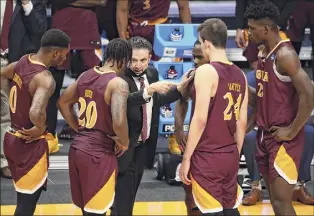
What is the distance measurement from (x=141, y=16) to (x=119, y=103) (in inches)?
135

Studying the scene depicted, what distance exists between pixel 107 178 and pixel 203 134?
30.8 inches

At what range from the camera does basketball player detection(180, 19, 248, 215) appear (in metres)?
6.41

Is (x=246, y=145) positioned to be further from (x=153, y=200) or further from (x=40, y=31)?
(x=40, y=31)

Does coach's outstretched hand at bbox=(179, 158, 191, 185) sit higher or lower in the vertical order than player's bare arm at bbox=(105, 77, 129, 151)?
lower

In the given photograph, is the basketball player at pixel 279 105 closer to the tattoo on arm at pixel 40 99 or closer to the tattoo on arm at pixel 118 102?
the tattoo on arm at pixel 118 102

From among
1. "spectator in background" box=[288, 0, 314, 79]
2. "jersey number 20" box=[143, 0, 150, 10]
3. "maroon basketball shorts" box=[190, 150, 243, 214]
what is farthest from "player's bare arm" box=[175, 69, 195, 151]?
→ "spectator in background" box=[288, 0, 314, 79]

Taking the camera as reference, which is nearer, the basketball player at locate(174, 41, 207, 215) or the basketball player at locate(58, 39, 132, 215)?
the basketball player at locate(58, 39, 132, 215)

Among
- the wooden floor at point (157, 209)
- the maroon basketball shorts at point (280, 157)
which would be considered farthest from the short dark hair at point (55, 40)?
the wooden floor at point (157, 209)

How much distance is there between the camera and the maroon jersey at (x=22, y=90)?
709cm

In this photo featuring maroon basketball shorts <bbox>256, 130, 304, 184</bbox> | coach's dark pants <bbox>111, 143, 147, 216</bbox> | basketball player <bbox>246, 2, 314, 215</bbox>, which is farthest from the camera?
coach's dark pants <bbox>111, 143, 147, 216</bbox>

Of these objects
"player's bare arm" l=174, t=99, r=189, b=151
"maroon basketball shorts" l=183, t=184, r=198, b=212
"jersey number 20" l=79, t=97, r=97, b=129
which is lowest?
"maroon basketball shorts" l=183, t=184, r=198, b=212

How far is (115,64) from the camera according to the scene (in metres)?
6.74

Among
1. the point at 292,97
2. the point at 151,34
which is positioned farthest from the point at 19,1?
the point at 292,97

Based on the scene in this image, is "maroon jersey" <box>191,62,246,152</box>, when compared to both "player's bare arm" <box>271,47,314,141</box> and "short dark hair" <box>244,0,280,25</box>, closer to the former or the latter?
"player's bare arm" <box>271,47,314,141</box>
